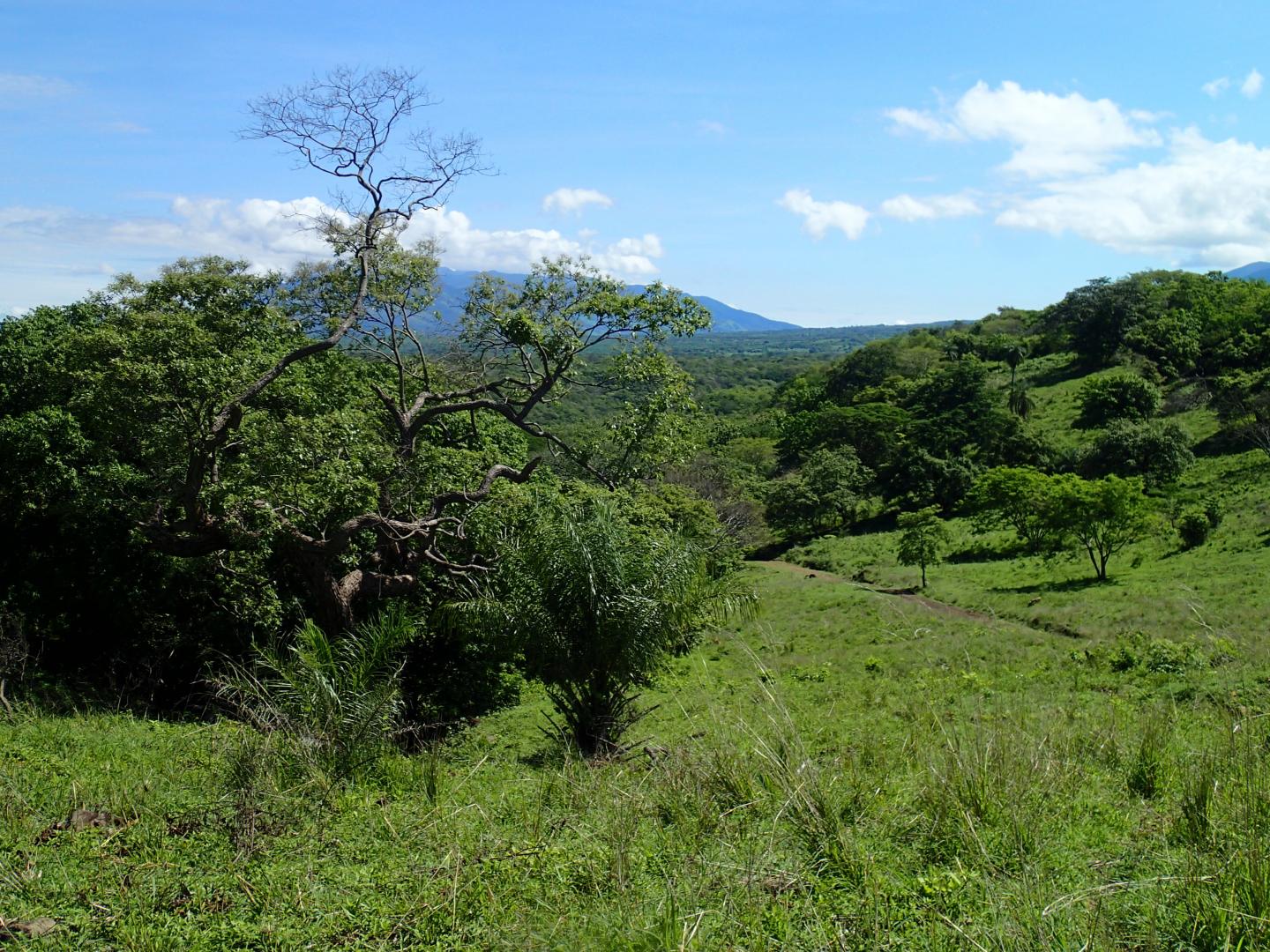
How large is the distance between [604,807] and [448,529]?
8.62 metres

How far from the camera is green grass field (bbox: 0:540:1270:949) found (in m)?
3.13

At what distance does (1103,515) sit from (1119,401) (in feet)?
87.0

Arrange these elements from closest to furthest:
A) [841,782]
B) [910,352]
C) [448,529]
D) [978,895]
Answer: [978,895]
[841,782]
[448,529]
[910,352]

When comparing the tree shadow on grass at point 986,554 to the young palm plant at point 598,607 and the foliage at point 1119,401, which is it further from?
the young palm plant at point 598,607

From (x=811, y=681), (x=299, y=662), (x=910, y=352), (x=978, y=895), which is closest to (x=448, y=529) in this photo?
(x=299, y=662)

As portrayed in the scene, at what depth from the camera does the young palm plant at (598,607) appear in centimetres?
877

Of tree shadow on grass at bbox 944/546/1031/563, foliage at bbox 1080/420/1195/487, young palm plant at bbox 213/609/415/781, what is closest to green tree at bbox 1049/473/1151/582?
tree shadow on grass at bbox 944/546/1031/563

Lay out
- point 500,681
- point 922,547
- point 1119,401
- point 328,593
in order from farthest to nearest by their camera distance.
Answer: point 1119,401
point 922,547
point 500,681
point 328,593

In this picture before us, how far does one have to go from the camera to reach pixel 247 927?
11.9 feet

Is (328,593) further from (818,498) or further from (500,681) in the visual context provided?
(818,498)

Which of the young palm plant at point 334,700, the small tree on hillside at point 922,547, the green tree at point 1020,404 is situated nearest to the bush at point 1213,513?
the small tree on hillside at point 922,547

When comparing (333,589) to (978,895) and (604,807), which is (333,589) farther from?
(978,895)

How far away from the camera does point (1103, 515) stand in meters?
31.8

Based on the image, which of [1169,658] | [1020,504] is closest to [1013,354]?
[1020,504]
